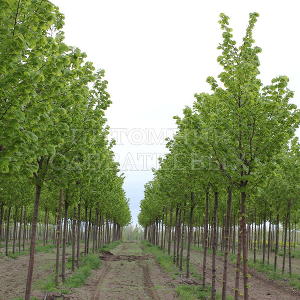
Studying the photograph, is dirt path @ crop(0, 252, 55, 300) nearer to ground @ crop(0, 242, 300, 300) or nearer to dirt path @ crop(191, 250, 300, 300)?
ground @ crop(0, 242, 300, 300)

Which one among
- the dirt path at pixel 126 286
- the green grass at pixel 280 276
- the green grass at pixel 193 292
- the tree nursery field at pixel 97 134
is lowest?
the green grass at pixel 280 276

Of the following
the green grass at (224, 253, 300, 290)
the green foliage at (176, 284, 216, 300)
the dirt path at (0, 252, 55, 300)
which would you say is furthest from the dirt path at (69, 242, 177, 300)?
the green grass at (224, 253, 300, 290)

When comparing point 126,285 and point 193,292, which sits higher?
point 193,292

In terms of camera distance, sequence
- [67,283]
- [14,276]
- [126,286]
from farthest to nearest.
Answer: [14,276], [126,286], [67,283]

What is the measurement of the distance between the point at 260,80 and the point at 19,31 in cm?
679

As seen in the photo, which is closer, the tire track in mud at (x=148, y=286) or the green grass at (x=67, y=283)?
the green grass at (x=67, y=283)

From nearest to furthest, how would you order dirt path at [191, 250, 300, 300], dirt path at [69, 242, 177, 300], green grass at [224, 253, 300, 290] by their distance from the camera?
dirt path at [69, 242, 177, 300]
dirt path at [191, 250, 300, 300]
green grass at [224, 253, 300, 290]

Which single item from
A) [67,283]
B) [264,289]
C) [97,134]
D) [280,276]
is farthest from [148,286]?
[280,276]

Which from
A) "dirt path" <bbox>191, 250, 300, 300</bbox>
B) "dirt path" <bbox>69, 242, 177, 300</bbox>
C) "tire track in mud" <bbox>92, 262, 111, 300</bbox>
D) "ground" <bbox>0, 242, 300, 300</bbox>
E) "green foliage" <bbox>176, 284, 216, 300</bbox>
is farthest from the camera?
"dirt path" <bbox>191, 250, 300, 300</bbox>

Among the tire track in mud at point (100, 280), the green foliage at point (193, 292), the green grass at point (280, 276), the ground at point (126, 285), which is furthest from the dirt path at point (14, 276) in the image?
the green grass at point (280, 276)

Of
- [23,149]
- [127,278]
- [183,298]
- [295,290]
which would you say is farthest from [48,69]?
[295,290]

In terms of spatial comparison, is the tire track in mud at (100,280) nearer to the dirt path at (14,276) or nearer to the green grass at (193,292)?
the dirt path at (14,276)

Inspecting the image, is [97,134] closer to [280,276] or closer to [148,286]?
[148,286]

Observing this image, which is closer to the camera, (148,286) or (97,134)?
(97,134)
